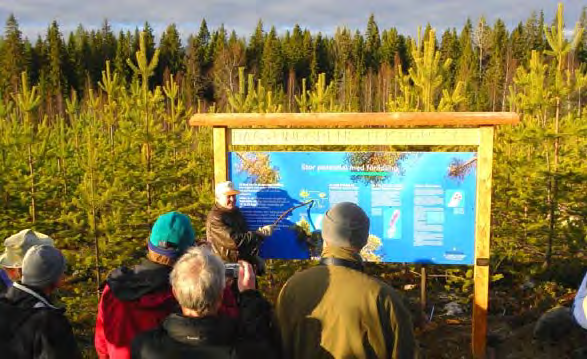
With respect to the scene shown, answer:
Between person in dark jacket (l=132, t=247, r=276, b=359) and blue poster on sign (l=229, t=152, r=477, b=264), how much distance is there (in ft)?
10.3

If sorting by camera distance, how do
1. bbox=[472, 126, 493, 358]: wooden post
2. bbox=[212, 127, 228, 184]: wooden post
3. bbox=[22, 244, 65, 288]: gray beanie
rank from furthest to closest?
bbox=[212, 127, 228, 184]: wooden post → bbox=[472, 126, 493, 358]: wooden post → bbox=[22, 244, 65, 288]: gray beanie

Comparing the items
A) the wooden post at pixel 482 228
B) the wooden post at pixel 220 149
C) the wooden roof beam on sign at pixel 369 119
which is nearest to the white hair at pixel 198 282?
the wooden roof beam on sign at pixel 369 119

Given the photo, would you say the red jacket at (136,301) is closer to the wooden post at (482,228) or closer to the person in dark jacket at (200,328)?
the person in dark jacket at (200,328)

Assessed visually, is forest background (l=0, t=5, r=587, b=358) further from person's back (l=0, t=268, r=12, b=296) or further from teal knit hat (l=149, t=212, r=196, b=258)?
teal knit hat (l=149, t=212, r=196, b=258)

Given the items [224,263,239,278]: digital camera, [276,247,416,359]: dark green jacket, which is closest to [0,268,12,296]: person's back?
[224,263,239,278]: digital camera

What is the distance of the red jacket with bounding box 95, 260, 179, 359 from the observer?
2.88m

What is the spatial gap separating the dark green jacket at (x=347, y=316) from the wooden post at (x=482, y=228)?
3004mm

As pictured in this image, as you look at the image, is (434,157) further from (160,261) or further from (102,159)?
(102,159)

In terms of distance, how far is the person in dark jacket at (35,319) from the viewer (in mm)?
2584

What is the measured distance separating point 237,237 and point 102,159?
727cm

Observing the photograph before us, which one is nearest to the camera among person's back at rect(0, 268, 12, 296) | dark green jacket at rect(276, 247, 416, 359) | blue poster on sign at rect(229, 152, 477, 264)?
dark green jacket at rect(276, 247, 416, 359)

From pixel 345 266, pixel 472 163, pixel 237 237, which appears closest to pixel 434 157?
pixel 472 163

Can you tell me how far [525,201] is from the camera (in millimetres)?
9812

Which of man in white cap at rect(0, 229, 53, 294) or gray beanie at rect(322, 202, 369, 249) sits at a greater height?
gray beanie at rect(322, 202, 369, 249)
